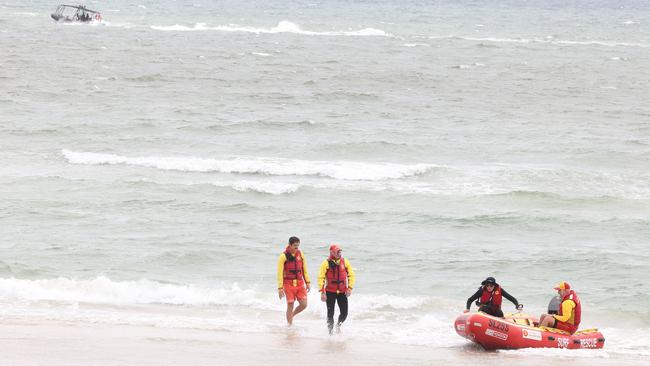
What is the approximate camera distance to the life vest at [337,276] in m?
14.2

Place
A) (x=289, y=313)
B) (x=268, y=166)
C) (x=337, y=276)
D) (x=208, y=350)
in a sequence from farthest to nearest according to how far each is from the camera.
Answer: (x=268, y=166), (x=289, y=313), (x=337, y=276), (x=208, y=350)

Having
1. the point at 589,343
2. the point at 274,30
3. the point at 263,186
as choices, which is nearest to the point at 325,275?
the point at 589,343

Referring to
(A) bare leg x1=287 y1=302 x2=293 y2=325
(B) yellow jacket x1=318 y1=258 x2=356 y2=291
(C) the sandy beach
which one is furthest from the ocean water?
(B) yellow jacket x1=318 y1=258 x2=356 y2=291

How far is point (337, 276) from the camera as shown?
14.2m

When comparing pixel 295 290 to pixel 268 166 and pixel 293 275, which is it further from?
pixel 268 166

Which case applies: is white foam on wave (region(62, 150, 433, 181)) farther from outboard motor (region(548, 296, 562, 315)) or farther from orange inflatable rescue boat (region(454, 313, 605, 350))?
orange inflatable rescue boat (region(454, 313, 605, 350))

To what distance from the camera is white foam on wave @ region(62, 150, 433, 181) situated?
28.8 m

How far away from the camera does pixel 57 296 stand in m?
16.6

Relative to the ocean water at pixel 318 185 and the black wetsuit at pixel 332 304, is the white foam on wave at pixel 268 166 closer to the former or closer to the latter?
the ocean water at pixel 318 185

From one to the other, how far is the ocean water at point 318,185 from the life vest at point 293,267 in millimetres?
946

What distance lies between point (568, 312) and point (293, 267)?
3.81 m

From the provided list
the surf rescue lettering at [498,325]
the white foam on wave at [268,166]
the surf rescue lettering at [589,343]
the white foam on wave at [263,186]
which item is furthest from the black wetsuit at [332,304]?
the white foam on wave at [268,166]

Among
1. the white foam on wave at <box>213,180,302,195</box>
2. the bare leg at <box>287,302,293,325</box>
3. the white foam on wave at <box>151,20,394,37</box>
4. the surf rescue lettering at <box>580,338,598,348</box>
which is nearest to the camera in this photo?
the surf rescue lettering at <box>580,338,598,348</box>

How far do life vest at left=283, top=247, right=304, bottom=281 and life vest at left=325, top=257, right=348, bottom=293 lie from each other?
0.43 m
